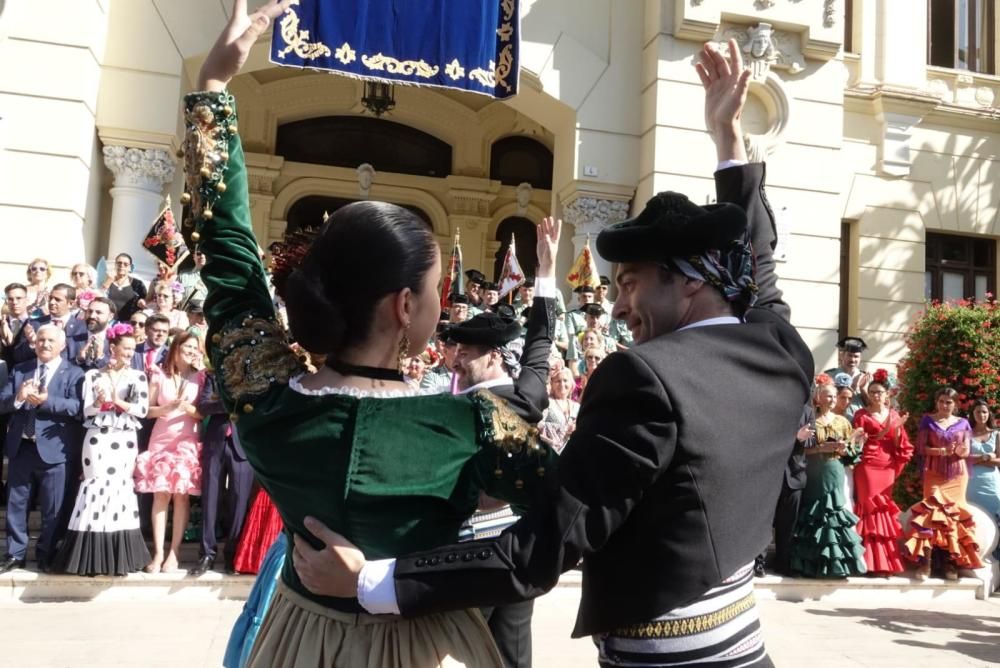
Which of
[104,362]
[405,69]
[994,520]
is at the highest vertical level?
[405,69]

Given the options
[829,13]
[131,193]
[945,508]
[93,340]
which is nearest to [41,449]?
[93,340]

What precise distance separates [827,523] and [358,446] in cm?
694

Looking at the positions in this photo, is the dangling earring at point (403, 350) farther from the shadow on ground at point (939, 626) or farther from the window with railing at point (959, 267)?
the window with railing at point (959, 267)

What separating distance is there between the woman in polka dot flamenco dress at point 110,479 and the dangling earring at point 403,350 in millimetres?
5262

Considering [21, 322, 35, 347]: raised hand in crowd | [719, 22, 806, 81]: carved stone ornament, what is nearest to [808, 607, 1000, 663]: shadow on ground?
[21, 322, 35, 347]: raised hand in crowd

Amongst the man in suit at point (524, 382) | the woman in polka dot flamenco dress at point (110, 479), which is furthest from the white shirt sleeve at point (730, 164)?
the woman in polka dot flamenco dress at point (110, 479)

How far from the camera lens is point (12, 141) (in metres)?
10.1

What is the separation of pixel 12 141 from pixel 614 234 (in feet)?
33.9

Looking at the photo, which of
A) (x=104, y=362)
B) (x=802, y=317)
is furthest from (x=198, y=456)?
(x=802, y=317)

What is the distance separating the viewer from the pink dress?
663 cm

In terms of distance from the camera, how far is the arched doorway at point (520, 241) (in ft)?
53.0

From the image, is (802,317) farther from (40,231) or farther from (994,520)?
→ (40,231)

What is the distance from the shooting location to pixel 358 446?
5.51 feet

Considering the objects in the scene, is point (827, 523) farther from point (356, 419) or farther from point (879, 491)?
point (356, 419)
